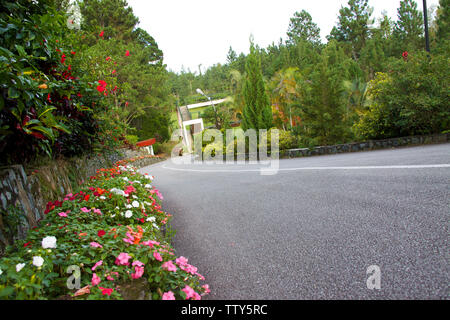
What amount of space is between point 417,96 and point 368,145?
103 inches

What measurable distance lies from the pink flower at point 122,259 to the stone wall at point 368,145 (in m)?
Answer: 11.1

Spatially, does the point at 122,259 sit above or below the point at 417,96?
below

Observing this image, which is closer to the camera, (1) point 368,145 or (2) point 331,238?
(2) point 331,238

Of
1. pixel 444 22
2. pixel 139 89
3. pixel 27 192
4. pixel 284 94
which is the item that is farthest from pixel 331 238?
pixel 444 22

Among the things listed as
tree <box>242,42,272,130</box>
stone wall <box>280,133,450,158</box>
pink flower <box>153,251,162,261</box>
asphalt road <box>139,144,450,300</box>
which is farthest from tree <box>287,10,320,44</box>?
pink flower <box>153,251,162,261</box>

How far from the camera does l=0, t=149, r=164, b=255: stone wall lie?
2.36m

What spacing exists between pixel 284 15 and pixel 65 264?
2560 inches

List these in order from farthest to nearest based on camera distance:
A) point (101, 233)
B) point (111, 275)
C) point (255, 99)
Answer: point (255, 99) → point (101, 233) → point (111, 275)

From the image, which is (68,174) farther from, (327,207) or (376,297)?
(376,297)

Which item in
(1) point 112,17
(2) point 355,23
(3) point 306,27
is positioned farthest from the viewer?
(3) point 306,27

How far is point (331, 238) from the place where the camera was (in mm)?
2852

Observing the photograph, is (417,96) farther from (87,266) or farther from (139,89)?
(139,89)

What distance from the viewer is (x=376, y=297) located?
6.03 ft
